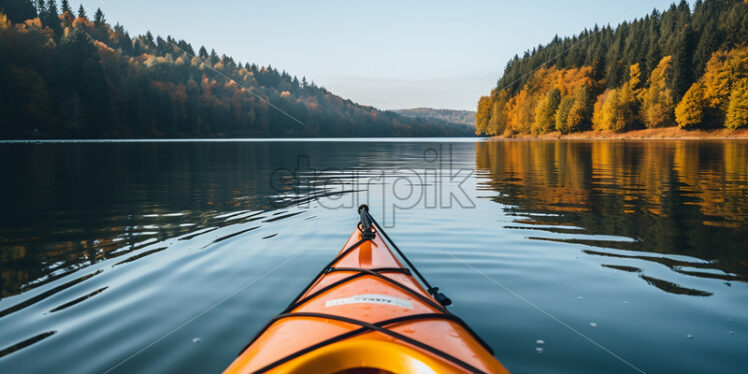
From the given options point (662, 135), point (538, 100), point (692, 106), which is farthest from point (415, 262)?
point (538, 100)

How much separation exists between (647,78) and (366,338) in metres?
92.5

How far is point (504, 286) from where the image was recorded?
6035 millimetres

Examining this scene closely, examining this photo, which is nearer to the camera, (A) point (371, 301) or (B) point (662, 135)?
(A) point (371, 301)

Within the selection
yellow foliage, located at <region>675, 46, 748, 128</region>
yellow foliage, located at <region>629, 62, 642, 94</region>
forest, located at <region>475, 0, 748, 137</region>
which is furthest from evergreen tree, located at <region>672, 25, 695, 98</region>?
yellow foliage, located at <region>629, 62, 642, 94</region>

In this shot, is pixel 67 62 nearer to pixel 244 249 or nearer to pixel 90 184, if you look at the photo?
pixel 90 184

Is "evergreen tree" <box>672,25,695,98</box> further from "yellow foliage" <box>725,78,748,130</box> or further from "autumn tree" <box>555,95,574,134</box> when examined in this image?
"autumn tree" <box>555,95,574,134</box>

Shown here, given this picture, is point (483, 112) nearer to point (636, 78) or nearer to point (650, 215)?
point (636, 78)

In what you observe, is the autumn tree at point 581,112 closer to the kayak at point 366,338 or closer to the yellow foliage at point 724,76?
the yellow foliage at point 724,76

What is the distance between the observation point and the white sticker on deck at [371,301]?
3308 mm

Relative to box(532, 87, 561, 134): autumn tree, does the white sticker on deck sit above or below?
below

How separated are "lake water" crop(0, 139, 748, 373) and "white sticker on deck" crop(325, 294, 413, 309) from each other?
4.70 feet

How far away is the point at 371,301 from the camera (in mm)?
3322

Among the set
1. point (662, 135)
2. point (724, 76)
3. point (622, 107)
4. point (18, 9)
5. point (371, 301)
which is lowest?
point (371, 301)

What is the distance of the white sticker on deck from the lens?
3.31 m
